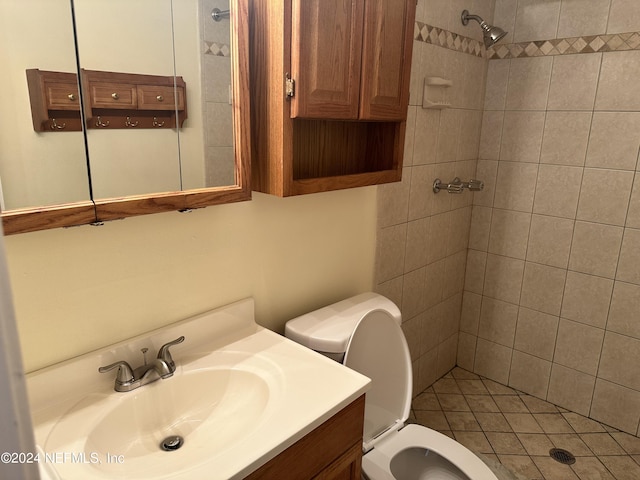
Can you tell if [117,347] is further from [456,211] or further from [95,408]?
[456,211]

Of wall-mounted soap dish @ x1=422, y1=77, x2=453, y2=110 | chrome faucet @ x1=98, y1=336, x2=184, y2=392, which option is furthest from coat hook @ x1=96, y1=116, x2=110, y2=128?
wall-mounted soap dish @ x1=422, y1=77, x2=453, y2=110

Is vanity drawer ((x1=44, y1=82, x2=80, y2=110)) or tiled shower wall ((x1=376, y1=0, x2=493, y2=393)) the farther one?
tiled shower wall ((x1=376, y1=0, x2=493, y2=393))

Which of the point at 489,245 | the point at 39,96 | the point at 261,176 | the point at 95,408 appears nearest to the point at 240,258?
the point at 261,176

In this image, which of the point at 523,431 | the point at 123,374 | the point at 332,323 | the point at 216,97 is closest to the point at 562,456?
the point at 523,431

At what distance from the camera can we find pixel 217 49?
1.14m

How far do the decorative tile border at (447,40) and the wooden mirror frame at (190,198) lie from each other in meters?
0.90

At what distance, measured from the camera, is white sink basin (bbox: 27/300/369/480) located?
2.91ft

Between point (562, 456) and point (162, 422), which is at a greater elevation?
point (162, 422)

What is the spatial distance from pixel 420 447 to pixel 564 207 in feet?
4.56

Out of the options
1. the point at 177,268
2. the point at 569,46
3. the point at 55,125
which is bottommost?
the point at 177,268

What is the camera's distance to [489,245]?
2.50 m

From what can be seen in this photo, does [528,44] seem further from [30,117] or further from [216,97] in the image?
[30,117]

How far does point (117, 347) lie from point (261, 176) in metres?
0.57

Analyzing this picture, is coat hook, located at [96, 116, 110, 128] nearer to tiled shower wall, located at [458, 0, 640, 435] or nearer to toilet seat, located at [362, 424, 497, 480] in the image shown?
toilet seat, located at [362, 424, 497, 480]
